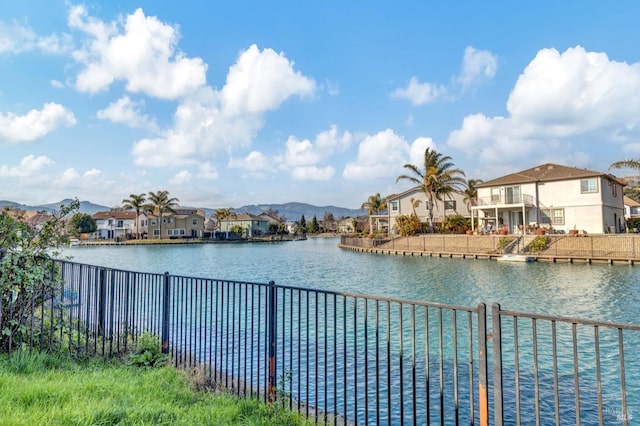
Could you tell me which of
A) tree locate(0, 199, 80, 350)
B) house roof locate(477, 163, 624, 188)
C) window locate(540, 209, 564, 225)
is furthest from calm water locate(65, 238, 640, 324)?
house roof locate(477, 163, 624, 188)

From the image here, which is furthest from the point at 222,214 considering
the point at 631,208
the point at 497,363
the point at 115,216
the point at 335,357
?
the point at 497,363

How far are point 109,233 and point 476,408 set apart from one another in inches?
3397

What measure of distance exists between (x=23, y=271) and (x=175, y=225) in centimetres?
7734

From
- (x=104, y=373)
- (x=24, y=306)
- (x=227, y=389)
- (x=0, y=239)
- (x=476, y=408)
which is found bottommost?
(x=476, y=408)

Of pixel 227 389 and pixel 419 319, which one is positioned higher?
pixel 227 389

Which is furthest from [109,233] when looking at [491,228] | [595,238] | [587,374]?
[587,374]

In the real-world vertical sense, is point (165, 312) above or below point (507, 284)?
above

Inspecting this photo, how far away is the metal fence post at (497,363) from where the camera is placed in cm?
267

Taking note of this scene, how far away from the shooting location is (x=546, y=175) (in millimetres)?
35781

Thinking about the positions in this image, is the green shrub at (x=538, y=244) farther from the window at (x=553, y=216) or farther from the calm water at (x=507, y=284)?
the window at (x=553, y=216)

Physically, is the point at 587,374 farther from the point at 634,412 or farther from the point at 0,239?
the point at 0,239

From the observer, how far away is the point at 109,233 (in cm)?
7869

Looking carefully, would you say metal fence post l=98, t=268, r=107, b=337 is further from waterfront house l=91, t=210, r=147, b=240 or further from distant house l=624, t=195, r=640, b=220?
waterfront house l=91, t=210, r=147, b=240

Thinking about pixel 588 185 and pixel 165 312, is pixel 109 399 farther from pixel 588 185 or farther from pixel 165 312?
pixel 588 185
